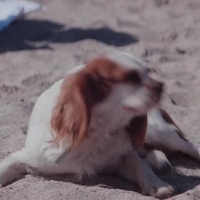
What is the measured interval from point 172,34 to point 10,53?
1.41 m

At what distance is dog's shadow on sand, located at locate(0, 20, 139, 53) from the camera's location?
17.5 ft

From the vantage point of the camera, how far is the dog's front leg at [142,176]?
9.78ft

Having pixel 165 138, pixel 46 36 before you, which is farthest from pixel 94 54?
pixel 165 138

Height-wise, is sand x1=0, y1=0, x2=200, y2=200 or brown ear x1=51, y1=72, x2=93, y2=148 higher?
brown ear x1=51, y1=72, x2=93, y2=148

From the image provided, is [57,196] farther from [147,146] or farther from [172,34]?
[172,34]

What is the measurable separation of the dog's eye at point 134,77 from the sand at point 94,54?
0.48 meters

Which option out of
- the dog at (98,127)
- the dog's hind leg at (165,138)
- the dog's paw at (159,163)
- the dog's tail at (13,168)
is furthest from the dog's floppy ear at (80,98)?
the dog's hind leg at (165,138)

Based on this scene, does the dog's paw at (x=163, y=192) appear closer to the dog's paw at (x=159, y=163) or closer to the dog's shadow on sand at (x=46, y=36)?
the dog's paw at (x=159, y=163)

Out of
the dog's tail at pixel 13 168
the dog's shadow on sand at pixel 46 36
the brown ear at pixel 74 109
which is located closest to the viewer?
the brown ear at pixel 74 109

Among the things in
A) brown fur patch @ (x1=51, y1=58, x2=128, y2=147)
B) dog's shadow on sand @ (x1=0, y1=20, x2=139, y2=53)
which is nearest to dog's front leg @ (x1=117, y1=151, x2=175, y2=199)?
brown fur patch @ (x1=51, y1=58, x2=128, y2=147)

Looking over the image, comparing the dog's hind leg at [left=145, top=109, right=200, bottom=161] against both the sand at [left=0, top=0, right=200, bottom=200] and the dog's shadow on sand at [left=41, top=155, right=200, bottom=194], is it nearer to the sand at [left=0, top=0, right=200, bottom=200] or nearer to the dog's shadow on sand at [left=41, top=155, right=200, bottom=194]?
the sand at [left=0, top=0, right=200, bottom=200]

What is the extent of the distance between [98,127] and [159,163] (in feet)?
1.72

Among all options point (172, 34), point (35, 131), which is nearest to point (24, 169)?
point (35, 131)

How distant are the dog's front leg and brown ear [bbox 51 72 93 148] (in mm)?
407
